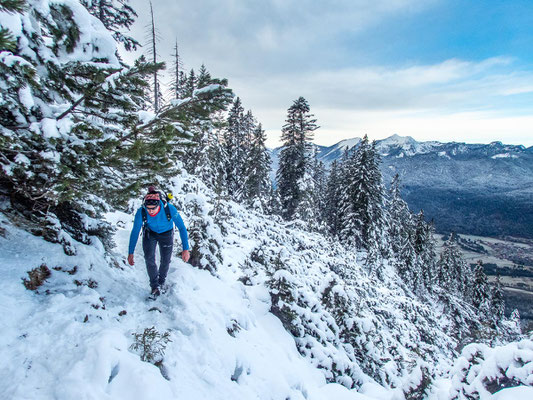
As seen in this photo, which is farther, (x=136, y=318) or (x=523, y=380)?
(x=136, y=318)

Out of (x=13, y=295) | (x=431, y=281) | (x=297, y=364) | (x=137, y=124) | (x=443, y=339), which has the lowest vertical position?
(x=431, y=281)

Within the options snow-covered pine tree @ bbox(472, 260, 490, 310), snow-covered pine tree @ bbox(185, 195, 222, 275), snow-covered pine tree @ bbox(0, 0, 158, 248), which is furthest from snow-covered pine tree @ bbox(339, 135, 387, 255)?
snow-covered pine tree @ bbox(0, 0, 158, 248)

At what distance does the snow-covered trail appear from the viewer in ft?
9.34

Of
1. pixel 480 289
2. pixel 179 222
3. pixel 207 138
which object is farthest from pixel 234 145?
pixel 480 289

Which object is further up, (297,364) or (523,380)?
(523,380)

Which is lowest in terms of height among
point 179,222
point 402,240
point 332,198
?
point 402,240

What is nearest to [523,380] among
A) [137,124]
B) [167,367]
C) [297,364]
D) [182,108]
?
[297,364]

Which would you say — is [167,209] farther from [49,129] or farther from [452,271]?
[452,271]

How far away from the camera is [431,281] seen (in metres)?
37.2

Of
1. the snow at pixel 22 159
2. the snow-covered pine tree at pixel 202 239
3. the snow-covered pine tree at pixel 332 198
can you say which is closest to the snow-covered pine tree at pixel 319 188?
the snow-covered pine tree at pixel 332 198

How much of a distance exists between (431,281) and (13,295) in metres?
43.8

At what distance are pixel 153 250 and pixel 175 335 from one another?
1.56 meters

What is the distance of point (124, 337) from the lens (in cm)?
362

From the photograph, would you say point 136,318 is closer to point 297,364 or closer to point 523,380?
point 297,364
